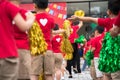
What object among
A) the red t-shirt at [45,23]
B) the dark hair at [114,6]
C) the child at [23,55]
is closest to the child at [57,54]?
the red t-shirt at [45,23]

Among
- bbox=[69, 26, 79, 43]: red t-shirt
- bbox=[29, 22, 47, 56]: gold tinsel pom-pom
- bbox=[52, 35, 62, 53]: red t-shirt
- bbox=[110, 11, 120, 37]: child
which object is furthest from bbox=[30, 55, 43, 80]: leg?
bbox=[69, 26, 79, 43]: red t-shirt

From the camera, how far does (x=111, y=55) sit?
19.2 ft

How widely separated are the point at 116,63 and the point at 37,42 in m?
1.43

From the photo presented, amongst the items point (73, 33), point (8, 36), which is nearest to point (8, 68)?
point (8, 36)

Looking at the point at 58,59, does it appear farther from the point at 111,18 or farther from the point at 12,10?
the point at 12,10

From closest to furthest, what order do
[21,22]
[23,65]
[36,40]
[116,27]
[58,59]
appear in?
[21,22]
[116,27]
[23,65]
[36,40]
[58,59]

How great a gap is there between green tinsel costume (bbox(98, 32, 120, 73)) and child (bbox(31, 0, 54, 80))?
1.26 m

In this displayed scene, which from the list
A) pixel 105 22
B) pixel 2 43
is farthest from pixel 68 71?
pixel 2 43

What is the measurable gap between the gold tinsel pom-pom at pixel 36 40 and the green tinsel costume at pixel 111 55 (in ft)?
3.65

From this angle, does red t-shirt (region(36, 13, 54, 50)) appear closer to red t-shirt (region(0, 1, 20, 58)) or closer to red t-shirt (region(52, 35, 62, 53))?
red t-shirt (region(0, 1, 20, 58))

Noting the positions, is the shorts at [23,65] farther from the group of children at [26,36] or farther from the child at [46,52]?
the child at [46,52]

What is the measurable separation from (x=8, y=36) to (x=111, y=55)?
2.07 m

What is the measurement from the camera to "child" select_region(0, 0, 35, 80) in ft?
13.5

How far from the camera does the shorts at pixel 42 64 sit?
7.04 m
